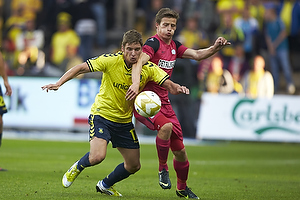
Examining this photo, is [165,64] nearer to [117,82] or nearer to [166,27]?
[166,27]

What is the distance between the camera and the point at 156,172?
442 inches

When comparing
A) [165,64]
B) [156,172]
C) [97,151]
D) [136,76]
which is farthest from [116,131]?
[156,172]

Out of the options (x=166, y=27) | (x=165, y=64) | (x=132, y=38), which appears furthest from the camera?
(x=165, y=64)

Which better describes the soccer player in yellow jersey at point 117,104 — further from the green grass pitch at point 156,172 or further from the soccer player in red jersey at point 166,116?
the green grass pitch at point 156,172

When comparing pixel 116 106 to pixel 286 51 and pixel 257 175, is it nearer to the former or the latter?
pixel 257 175

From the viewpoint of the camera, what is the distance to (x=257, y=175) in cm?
1121

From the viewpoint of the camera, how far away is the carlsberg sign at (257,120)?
1706cm

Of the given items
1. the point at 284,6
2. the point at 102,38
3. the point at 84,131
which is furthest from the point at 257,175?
the point at 102,38

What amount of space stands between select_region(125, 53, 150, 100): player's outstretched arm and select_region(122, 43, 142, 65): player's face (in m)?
0.07

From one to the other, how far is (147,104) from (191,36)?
40.5ft

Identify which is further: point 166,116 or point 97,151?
point 166,116

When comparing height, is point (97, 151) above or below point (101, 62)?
below

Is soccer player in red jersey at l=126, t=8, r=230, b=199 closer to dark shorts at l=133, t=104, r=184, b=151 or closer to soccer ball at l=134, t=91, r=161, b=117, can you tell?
dark shorts at l=133, t=104, r=184, b=151

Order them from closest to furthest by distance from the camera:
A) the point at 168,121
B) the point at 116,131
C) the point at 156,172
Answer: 1. the point at 116,131
2. the point at 168,121
3. the point at 156,172
